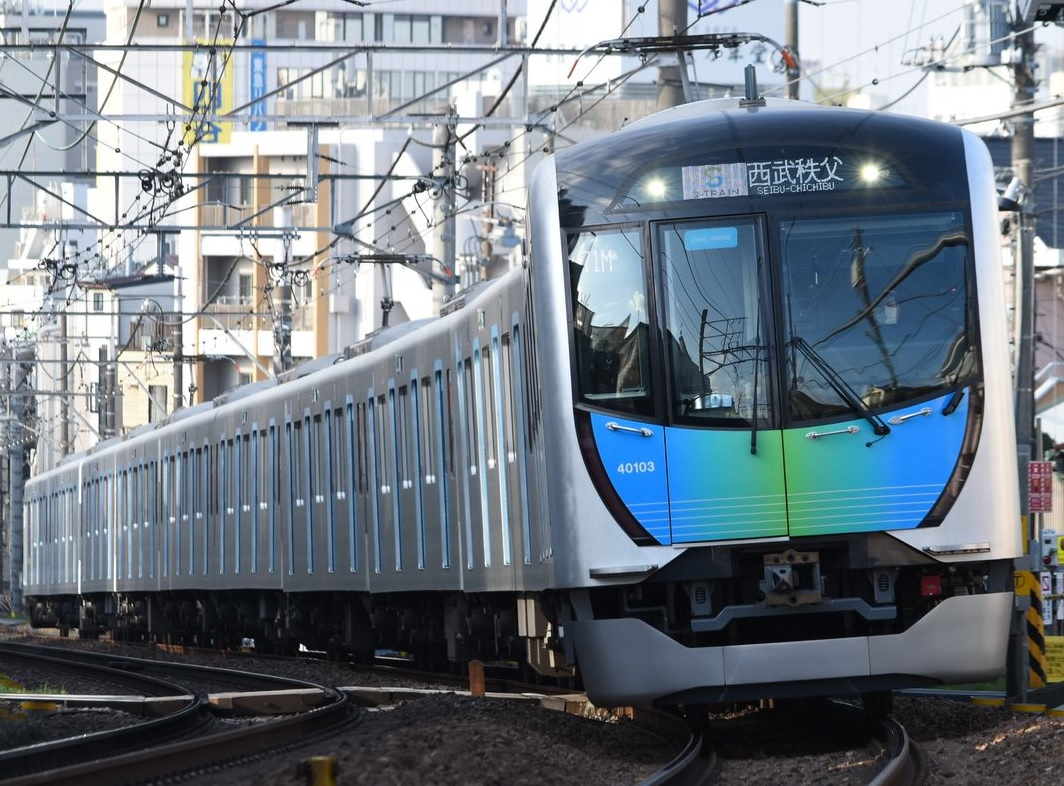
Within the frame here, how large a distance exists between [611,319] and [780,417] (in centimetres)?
96

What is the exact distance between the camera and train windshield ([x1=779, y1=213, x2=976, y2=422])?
32.1 feet

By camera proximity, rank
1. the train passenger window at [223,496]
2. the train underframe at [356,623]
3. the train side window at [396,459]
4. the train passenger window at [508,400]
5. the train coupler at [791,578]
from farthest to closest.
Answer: the train passenger window at [223,496] → the train side window at [396,459] → the train underframe at [356,623] → the train passenger window at [508,400] → the train coupler at [791,578]

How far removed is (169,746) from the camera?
10.3m

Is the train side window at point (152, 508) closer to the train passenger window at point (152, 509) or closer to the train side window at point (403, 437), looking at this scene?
the train passenger window at point (152, 509)

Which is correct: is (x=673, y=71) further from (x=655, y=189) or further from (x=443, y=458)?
(x=655, y=189)

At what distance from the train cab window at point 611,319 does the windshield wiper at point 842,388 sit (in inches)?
30.0

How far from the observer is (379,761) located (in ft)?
28.9

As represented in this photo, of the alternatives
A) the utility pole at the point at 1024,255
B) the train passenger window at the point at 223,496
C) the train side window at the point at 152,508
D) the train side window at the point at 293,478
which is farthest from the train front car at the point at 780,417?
the train side window at the point at 152,508

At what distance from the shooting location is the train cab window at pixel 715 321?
387 inches

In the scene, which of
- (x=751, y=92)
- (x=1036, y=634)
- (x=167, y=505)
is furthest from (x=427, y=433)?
(x=167, y=505)

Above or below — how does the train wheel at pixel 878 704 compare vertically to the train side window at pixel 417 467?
below

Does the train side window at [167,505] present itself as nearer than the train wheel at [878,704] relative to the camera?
No

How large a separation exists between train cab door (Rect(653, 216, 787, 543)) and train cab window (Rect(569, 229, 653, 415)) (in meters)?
0.12

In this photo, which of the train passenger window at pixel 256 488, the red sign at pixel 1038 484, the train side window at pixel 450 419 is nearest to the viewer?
the train side window at pixel 450 419
